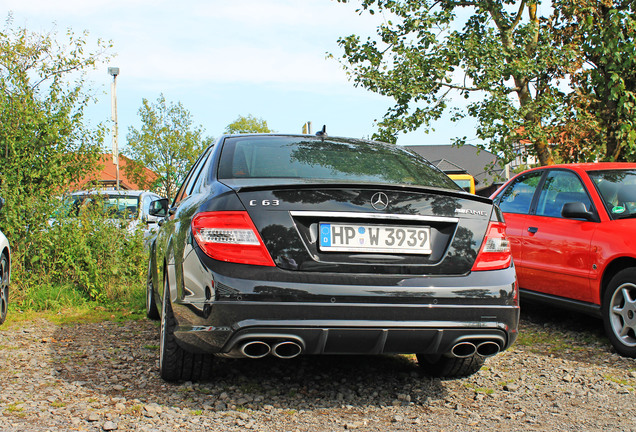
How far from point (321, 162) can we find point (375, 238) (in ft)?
2.70

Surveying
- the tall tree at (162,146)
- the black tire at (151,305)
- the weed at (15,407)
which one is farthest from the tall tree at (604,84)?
the tall tree at (162,146)

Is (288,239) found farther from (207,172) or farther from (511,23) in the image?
(511,23)

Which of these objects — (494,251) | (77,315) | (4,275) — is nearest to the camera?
(494,251)

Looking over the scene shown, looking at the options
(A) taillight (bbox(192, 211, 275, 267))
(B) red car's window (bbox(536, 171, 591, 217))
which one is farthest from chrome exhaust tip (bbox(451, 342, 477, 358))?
(B) red car's window (bbox(536, 171, 591, 217))

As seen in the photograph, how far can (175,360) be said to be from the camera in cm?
399

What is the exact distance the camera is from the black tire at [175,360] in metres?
3.92

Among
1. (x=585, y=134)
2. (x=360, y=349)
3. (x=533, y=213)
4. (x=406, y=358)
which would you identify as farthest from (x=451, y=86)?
(x=360, y=349)

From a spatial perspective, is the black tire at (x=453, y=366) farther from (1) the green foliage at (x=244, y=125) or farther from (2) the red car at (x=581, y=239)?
(1) the green foliage at (x=244, y=125)

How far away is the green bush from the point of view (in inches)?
288

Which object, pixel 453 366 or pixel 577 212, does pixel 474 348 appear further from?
pixel 577 212

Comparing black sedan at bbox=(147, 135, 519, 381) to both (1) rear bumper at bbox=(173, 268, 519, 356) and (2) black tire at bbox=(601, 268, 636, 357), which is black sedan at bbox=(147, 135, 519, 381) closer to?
(1) rear bumper at bbox=(173, 268, 519, 356)

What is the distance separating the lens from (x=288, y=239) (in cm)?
336

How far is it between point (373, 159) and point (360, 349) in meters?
1.39

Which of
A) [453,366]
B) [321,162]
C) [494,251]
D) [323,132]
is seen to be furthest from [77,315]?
[494,251]
